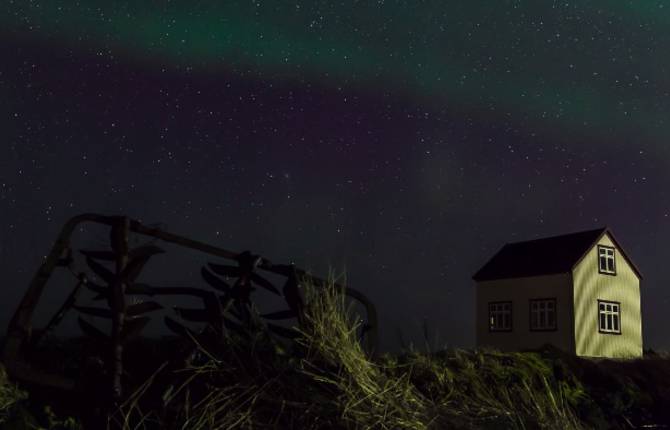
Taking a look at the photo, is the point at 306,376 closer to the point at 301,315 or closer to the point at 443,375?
the point at 301,315

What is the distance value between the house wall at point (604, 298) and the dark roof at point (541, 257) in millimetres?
330

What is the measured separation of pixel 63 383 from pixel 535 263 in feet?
84.3

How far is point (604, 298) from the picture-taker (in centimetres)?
2542

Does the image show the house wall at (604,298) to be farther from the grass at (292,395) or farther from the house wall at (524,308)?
the grass at (292,395)

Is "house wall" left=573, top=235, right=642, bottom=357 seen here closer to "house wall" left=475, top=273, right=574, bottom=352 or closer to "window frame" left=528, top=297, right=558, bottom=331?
"house wall" left=475, top=273, right=574, bottom=352

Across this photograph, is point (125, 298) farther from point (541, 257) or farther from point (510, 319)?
point (541, 257)

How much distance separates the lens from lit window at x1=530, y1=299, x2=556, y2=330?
24.6 metres

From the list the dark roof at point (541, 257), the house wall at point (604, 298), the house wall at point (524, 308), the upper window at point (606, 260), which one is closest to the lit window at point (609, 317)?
the house wall at point (604, 298)

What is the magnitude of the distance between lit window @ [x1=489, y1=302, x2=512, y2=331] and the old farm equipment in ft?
80.3

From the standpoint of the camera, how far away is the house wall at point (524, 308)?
24203mm

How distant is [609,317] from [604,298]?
66 cm

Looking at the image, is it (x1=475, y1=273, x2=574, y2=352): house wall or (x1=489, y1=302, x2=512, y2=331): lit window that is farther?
(x1=489, y1=302, x2=512, y2=331): lit window

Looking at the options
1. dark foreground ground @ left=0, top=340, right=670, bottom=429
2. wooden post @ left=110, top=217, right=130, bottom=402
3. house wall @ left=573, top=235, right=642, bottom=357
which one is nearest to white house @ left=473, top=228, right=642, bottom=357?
house wall @ left=573, top=235, right=642, bottom=357

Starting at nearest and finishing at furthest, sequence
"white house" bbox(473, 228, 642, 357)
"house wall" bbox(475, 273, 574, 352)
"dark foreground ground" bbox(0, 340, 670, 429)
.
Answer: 1. "dark foreground ground" bbox(0, 340, 670, 429)
2. "house wall" bbox(475, 273, 574, 352)
3. "white house" bbox(473, 228, 642, 357)
